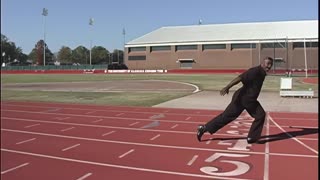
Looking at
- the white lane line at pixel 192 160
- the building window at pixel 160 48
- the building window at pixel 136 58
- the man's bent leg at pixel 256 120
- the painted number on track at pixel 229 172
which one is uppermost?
the building window at pixel 160 48

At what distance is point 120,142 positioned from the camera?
9734 millimetres

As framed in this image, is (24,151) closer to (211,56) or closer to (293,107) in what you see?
(293,107)

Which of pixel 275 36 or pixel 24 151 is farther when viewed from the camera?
pixel 275 36

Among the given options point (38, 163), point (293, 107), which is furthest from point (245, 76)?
point (293, 107)

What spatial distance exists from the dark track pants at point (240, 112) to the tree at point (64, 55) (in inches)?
4956

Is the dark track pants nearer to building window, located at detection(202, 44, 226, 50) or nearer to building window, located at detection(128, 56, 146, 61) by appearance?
building window, located at detection(202, 44, 226, 50)

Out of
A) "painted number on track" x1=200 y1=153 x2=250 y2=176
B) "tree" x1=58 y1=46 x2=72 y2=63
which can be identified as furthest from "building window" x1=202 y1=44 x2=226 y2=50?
"painted number on track" x1=200 y1=153 x2=250 y2=176

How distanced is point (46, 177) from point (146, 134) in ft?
14.5

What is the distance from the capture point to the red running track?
6941 millimetres

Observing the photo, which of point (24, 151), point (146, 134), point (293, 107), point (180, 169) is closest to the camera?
point (180, 169)

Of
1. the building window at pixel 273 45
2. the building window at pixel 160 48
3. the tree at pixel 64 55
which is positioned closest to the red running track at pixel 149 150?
the building window at pixel 273 45

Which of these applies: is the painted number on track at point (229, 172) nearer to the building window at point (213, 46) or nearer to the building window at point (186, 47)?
the building window at point (213, 46)

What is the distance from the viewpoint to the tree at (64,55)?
13188 cm

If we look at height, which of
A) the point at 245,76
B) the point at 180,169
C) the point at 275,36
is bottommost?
the point at 180,169
